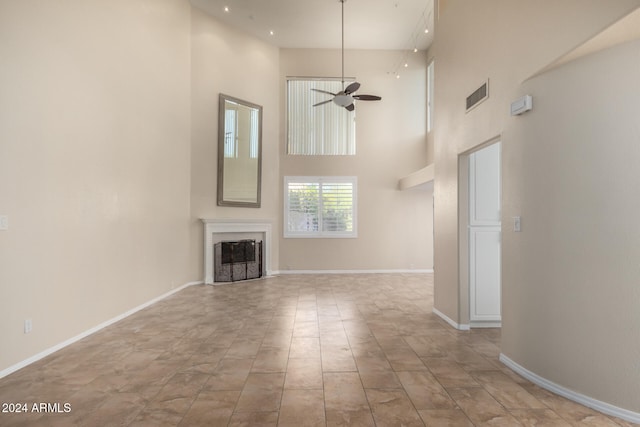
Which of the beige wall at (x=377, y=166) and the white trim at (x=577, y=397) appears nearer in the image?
the white trim at (x=577, y=397)

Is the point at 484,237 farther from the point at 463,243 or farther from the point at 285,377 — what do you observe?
the point at 285,377

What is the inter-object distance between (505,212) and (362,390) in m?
2.00

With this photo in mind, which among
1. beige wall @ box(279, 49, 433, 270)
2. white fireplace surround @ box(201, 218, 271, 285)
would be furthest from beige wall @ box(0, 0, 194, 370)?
beige wall @ box(279, 49, 433, 270)

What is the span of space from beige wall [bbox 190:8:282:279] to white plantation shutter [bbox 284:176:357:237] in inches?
14.7

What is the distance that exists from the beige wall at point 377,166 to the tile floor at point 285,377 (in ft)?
12.6

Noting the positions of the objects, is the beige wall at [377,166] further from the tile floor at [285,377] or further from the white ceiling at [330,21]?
the tile floor at [285,377]

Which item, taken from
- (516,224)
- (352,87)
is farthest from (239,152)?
(516,224)

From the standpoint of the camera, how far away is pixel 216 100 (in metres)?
7.59

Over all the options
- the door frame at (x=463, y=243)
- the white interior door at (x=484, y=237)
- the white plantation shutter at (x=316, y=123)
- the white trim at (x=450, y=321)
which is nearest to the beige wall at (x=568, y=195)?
the door frame at (x=463, y=243)

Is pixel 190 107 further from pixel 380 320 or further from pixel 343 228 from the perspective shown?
pixel 380 320

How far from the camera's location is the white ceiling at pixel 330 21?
7109mm

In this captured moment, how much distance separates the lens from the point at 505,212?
3311mm

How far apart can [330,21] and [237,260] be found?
17.7 feet

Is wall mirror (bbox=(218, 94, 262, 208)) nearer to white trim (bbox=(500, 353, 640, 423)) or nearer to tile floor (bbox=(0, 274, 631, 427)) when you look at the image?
tile floor (bbox=(0, 274, 631, 427))
